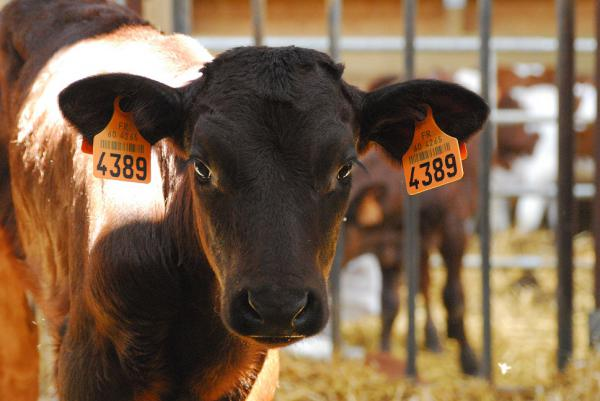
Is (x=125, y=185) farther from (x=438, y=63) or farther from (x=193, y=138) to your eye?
(x=438, y=63)

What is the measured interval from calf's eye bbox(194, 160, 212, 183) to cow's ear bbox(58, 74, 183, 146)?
243 mm

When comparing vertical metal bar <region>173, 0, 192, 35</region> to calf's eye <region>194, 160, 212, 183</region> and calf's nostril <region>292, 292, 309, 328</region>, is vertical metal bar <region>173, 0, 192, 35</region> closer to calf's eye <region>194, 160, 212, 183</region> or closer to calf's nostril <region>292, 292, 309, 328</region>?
calf's eye <region>194, 160, 212, 183</region>

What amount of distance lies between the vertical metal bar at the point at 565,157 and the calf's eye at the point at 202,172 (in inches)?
119

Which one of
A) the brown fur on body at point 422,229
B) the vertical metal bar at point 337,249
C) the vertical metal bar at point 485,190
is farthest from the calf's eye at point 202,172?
the brown fur on body at point 422,229

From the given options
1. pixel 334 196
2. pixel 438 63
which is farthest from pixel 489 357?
pixel 438 63

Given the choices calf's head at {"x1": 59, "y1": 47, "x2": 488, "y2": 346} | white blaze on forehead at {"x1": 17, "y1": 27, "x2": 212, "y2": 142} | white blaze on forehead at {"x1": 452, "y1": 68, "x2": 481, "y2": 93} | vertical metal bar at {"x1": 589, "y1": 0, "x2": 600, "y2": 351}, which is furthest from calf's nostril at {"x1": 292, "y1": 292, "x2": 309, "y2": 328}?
white blaze on forehead at {"x1": 452, "y1": 68, "x2": 481, "y2": 93}

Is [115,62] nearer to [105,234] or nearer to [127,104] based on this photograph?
[127,104]

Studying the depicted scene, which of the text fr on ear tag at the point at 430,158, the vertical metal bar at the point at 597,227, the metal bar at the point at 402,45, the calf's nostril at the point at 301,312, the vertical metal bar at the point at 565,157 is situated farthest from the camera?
the metal bar at the point at 402,45

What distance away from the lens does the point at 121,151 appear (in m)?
2.85

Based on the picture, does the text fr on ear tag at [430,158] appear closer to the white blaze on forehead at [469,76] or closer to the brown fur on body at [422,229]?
the brown fur on body at [422,229]

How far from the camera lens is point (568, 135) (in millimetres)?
5191

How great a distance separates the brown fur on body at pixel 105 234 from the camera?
9.46 ft

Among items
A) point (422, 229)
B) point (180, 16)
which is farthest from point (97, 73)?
point (422, 229)

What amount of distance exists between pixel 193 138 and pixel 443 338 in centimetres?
552
